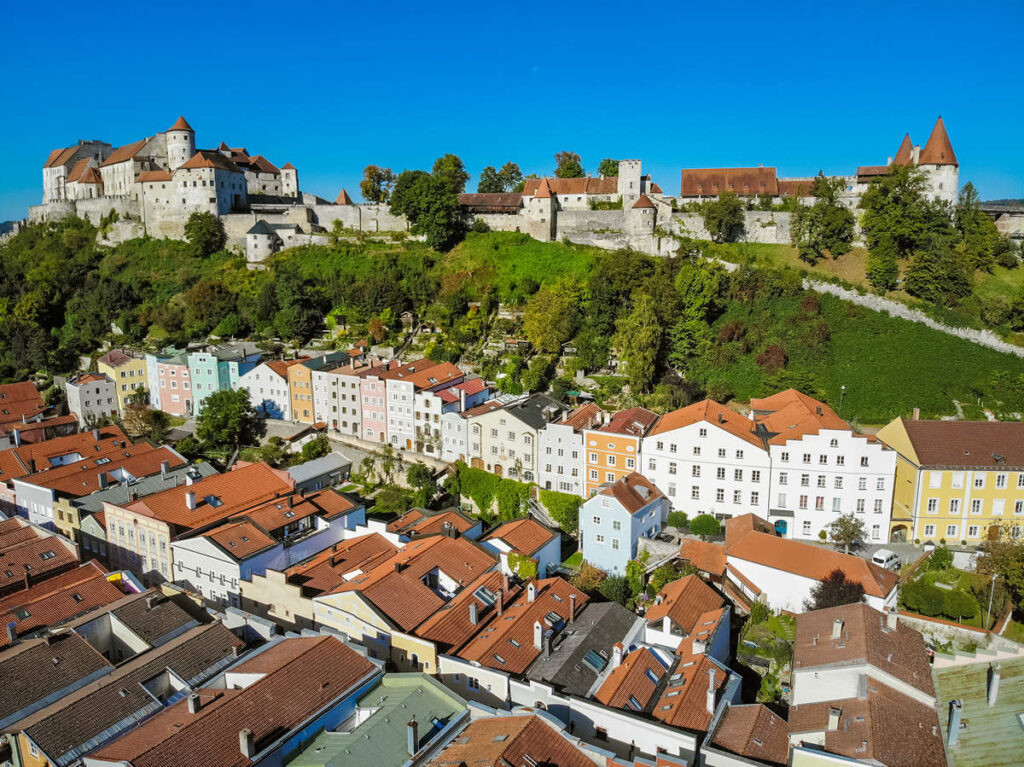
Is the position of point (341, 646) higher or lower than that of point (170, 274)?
lower

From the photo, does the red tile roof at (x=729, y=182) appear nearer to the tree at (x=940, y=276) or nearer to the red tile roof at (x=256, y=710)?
the tree at (x=940, y=276)

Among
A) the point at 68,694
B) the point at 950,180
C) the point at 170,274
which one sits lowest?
the point at 68,694

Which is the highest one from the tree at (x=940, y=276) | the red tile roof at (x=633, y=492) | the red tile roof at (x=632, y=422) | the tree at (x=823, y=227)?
the tree at (x=823, y=227)

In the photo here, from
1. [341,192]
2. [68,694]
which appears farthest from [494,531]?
[341,192]

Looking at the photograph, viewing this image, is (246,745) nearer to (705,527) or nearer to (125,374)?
(705,527)

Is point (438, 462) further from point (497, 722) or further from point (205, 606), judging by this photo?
point (497, 722)

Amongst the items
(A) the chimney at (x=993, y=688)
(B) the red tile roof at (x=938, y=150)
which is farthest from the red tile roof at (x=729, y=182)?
(A) the chimney at (x=993, y=688)

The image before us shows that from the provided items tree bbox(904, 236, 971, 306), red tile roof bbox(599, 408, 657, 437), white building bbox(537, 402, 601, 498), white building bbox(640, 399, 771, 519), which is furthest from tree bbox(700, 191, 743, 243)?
white building bbox(640, 399, 771, 519)

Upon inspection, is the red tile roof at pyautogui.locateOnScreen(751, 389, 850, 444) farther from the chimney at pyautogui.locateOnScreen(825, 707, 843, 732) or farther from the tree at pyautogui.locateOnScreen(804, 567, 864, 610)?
the chimney at pyautogui.locateOnScreen(825, 707, 843, 732)
